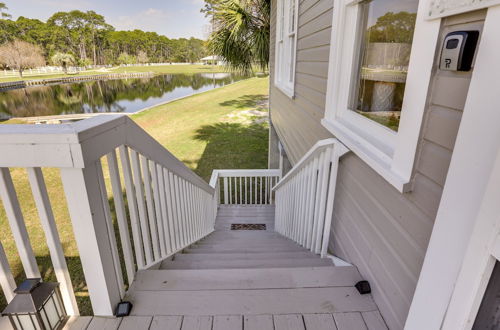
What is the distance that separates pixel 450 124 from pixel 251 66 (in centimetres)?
794

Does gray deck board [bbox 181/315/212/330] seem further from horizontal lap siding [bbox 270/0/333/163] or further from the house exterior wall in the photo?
horizontal lap siding [bbox 270/0/333/163]

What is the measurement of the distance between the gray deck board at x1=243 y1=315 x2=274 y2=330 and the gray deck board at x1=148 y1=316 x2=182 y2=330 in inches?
12.1

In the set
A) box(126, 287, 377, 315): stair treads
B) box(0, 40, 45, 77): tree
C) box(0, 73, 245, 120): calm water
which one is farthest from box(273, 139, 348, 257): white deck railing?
box(0, 40, 45, 77): tree

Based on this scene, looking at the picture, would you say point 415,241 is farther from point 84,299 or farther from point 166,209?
point 84,299

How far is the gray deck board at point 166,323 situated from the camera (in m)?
1.25

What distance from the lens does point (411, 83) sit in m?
1.06

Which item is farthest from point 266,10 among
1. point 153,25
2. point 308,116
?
point 153,25

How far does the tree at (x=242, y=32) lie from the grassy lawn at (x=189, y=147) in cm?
271

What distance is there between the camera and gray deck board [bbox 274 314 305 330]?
1270 millimetres

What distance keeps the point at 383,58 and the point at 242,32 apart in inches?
266

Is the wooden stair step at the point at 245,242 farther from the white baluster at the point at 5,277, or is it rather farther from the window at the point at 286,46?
the white baluster at the point at 5,277

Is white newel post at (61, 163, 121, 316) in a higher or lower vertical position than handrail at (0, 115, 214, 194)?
lower

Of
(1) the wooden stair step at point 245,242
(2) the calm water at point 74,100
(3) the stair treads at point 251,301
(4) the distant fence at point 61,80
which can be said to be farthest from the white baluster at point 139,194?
(4) the distant fence at point 61,80

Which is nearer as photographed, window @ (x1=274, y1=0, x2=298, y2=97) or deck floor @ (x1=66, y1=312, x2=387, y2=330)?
deck floor @ (x1=66, y1=312, x2=387, y2=330)
